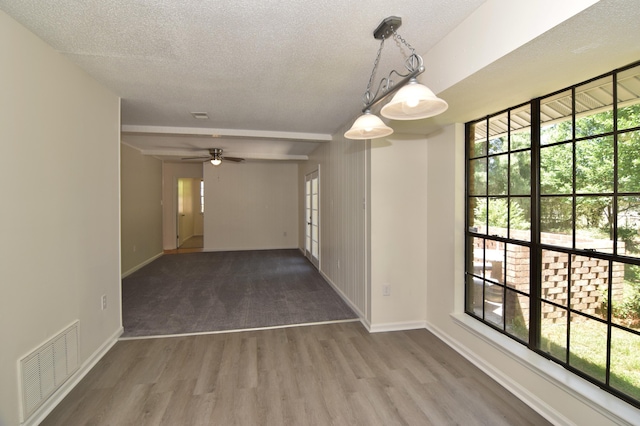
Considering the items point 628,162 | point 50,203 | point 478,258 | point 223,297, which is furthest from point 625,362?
point 223,297

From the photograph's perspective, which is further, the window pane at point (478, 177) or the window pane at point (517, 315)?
the window pane at point (478, 177)

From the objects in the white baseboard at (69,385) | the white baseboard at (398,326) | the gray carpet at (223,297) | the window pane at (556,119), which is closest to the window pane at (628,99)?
the window pane at (556,119)

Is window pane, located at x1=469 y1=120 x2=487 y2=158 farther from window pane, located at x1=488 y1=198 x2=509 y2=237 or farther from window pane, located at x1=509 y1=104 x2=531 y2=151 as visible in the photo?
window pane, located at x1=488 y1=198 x2=509 y2=237

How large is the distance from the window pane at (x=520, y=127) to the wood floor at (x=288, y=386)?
184cm

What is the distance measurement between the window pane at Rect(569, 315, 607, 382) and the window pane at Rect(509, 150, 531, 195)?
0.91 metres

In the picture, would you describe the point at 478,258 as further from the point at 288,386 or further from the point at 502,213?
the point at 288,386

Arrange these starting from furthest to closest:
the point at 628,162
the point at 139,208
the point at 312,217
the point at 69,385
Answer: the point at 312,217
the point at 139,208
the point at 69,385
the point at 628,162

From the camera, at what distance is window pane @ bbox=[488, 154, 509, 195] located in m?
2.41

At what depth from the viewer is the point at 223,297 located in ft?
14.3

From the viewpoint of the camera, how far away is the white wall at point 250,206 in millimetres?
8344

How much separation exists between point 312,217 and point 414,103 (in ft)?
18.2

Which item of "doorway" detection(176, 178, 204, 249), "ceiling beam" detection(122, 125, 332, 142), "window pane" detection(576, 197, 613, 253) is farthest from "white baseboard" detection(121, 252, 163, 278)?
"window pane" detection(576, 197, 613, 253)

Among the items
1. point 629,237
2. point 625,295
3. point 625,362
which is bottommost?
point 625,362

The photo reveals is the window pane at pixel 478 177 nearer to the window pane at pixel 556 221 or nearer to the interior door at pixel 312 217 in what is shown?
the window pane at pixel 556 221
